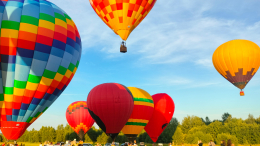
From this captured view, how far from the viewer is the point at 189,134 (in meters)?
36.3

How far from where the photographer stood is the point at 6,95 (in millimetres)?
12102

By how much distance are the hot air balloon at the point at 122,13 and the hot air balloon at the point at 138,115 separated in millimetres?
7332

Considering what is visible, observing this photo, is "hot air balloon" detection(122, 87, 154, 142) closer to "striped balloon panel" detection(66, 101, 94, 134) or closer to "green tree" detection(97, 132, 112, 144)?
"striped balloon panel" detection(66, 101, 94, 134)

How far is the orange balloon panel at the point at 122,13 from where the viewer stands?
1544 cm

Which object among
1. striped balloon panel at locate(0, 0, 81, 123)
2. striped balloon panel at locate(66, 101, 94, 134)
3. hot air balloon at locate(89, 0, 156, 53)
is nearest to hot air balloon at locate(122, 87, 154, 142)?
hot air balloon at locate(89, 0, 156, 53)

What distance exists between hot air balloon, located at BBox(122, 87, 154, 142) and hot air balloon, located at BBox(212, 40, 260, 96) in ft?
24.5

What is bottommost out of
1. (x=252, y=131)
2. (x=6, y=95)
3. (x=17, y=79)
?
(x=252, y=131)

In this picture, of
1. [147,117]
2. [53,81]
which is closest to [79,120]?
[147,117]

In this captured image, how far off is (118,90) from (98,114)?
2.38 metres

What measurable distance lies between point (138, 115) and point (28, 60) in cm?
1099

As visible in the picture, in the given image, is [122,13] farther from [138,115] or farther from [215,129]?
[215,129]

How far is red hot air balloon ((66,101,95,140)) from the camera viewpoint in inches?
1097

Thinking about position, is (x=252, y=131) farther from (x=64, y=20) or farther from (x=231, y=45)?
(x=64, y=20)

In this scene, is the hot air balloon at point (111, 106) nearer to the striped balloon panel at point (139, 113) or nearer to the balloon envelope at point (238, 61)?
the striped balloon panel at point (139, 113)
